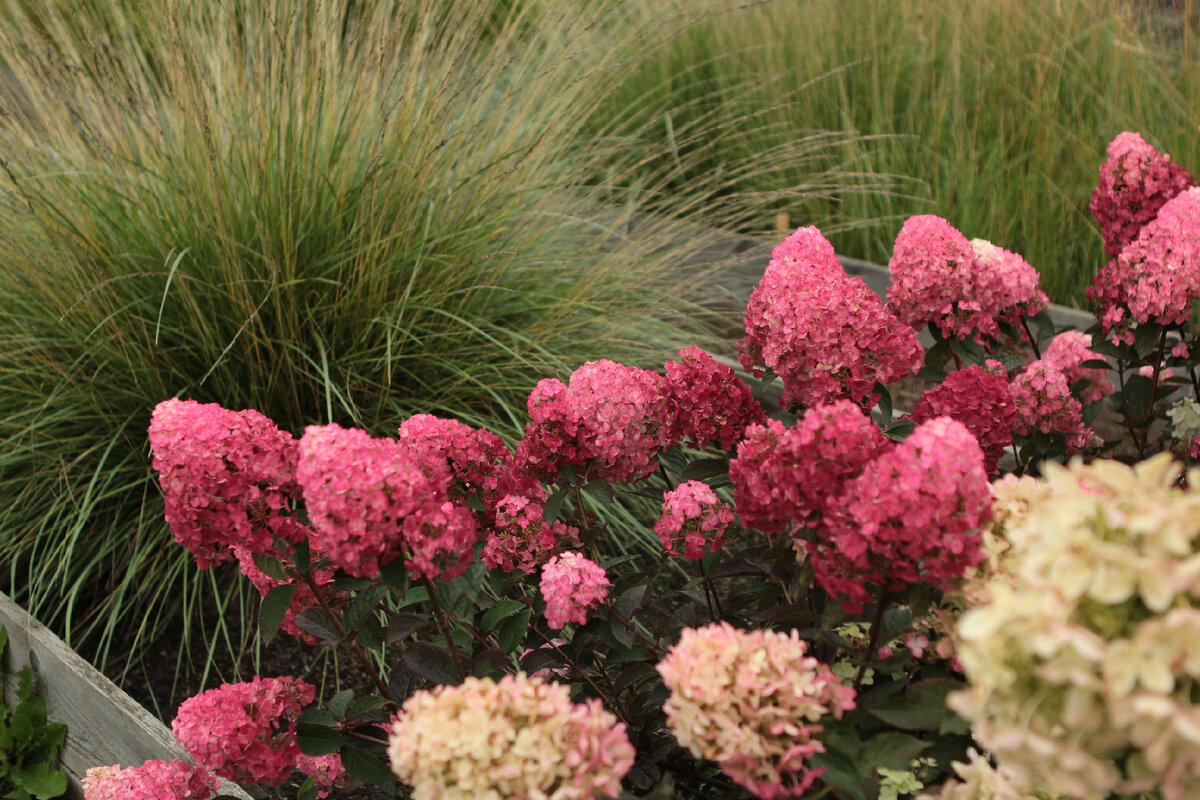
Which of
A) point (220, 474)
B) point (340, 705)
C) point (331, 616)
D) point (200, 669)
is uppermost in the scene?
point (220, 474)

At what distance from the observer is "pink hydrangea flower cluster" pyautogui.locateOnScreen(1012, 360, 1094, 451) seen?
1530mm

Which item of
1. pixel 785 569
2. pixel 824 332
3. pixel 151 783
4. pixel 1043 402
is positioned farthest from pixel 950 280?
pixel 151 783

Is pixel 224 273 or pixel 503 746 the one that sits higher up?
pixel 224 273

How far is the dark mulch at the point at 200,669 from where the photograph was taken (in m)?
1.95

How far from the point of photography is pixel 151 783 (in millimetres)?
1237

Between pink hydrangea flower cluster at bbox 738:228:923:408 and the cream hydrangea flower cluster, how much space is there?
52 cm

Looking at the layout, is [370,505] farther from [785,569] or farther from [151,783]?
[151,783]

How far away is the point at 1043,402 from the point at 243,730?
1261mm

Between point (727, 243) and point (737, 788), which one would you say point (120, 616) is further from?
point (727, 243)

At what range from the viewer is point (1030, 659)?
65 cm

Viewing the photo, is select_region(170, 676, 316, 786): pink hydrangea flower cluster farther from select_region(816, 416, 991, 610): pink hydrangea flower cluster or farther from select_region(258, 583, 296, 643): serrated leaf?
select_region(816, 416, 991, 610): pink hydrangea flower cluster

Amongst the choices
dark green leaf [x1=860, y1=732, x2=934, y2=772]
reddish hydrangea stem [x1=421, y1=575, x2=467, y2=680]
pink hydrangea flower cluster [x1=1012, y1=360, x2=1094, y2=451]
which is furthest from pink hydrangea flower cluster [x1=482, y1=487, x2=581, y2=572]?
pink hydrangea flower cluster [x1=1012, y1=360, x2=1094, y2=451]

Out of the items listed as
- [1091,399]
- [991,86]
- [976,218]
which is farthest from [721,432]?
[991,86]

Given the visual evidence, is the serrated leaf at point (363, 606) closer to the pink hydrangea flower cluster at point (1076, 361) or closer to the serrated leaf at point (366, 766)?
the serrated leaf at point (366, 766)
